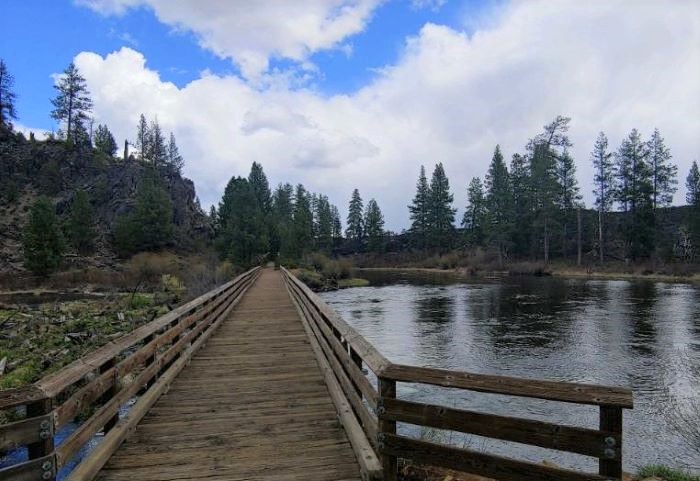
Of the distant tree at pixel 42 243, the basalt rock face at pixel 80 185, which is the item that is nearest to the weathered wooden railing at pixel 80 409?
the distant tree at pixel 42 243

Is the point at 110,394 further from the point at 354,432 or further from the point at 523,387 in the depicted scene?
the point at 523,387

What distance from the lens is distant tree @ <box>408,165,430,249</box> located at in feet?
303

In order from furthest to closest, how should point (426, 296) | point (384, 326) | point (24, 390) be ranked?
point (426, 296) → point (384, 326) → point (24, 390)

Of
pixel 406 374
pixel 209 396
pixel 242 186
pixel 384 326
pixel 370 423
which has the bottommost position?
pixel 384 326

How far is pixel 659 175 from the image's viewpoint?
6631 cm

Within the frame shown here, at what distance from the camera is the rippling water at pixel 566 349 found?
30.2ft

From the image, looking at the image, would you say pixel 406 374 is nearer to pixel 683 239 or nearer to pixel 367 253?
pixel 683 239

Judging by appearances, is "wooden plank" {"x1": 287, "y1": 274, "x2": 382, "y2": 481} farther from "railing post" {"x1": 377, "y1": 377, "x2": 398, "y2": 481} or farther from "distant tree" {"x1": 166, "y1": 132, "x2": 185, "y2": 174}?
"distant tree" {"x1": 166, "y1": 132, "x2": 185, "y2": 174}

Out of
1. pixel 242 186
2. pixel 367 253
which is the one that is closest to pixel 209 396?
pixel 242 186

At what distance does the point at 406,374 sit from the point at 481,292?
113 ft

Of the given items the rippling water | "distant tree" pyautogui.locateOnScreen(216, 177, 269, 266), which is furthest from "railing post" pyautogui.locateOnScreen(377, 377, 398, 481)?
"distant tree" pyautogui.locateOnScreen(216, 177, 269, 266)

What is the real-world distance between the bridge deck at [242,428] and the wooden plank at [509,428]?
919 mm

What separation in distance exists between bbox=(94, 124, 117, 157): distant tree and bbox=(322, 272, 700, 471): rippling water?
8391 cm

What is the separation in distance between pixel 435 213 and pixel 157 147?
5490 cm
